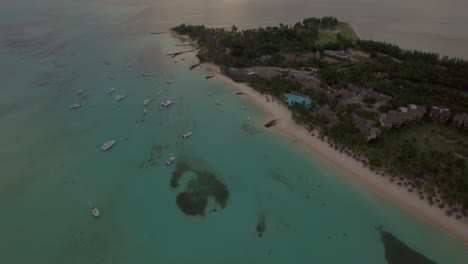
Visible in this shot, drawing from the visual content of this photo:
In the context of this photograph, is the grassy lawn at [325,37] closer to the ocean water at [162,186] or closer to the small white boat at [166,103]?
the ocean water at [162,186]

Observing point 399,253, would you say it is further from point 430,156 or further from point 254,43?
point 254,43

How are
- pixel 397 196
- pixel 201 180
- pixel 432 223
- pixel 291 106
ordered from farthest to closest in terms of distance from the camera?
pixel 291 106, pixel 201 180, pixel 397 196, pixel 432 223

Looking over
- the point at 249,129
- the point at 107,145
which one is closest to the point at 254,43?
the point at 249,129

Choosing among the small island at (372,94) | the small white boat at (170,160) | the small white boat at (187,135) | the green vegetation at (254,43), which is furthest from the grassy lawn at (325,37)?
the small white boat at (170,160)

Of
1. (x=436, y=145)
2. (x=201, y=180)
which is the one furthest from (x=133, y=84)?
(x=436, y=145)

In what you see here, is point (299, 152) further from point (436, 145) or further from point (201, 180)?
point (436, 145)

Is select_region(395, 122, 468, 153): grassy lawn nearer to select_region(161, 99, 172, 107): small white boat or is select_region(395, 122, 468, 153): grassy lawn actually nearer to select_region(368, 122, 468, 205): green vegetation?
select_region(368, 122, 468, 205): green vegetation

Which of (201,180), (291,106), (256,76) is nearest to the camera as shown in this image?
(201,180)
